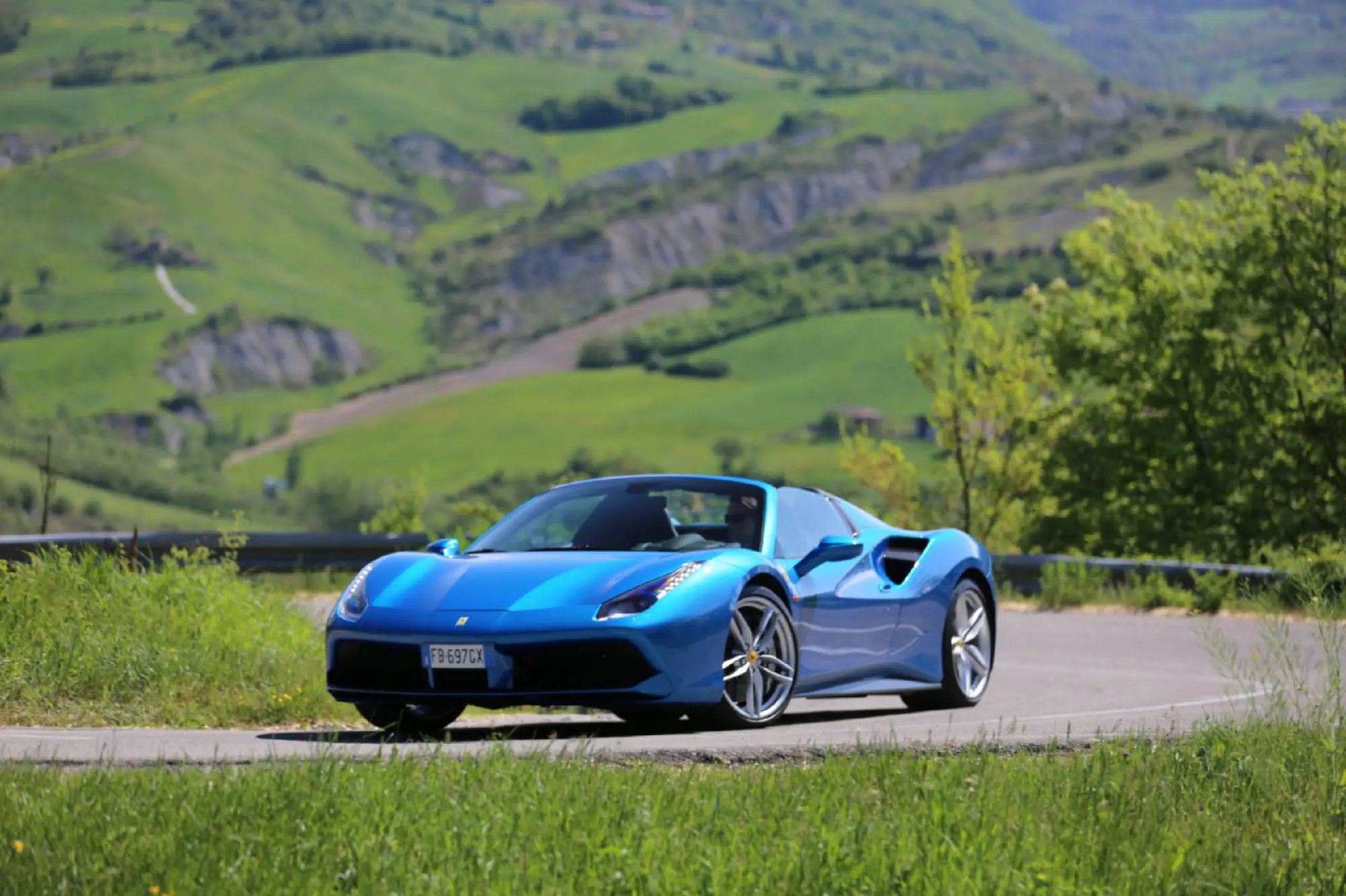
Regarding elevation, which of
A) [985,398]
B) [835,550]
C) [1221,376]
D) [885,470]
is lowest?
[885,470]

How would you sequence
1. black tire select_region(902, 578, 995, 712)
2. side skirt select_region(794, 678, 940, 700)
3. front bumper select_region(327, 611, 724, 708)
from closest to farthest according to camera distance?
front bumper select_region(327, 611, 724, 708) < side skirt select_region(794, 678, 940, 700) < black tire select_region(902, 578, 995, 712)

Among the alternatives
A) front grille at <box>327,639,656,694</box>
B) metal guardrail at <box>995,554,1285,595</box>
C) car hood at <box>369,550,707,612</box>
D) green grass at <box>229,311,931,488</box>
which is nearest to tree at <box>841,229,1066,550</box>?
metal guardrail at <box>995,554,1285,595</box>

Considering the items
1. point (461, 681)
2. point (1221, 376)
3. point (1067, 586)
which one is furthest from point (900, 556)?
point (1221, 376)

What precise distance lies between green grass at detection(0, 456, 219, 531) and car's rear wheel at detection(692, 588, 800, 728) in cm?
7204

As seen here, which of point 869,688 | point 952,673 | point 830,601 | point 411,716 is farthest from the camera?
point 952,673

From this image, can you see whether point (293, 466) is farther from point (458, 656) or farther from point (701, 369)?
point (458, 656)

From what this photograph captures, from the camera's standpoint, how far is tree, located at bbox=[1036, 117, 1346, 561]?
3019 cm

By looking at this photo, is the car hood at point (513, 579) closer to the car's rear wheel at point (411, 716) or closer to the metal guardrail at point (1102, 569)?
the car's rear wheel at point (411, 716)

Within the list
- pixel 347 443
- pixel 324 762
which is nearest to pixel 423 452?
pixel 347 443

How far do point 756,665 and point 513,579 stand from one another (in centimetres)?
133

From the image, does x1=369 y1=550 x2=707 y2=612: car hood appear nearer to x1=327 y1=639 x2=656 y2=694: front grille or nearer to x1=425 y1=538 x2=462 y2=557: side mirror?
x1=327 y1=639 x2=656 y2=694: front grille

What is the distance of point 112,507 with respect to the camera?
10806cm

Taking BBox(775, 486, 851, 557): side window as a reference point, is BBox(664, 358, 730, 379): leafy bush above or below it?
below

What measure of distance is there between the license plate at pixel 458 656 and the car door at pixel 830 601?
76.0 inches
